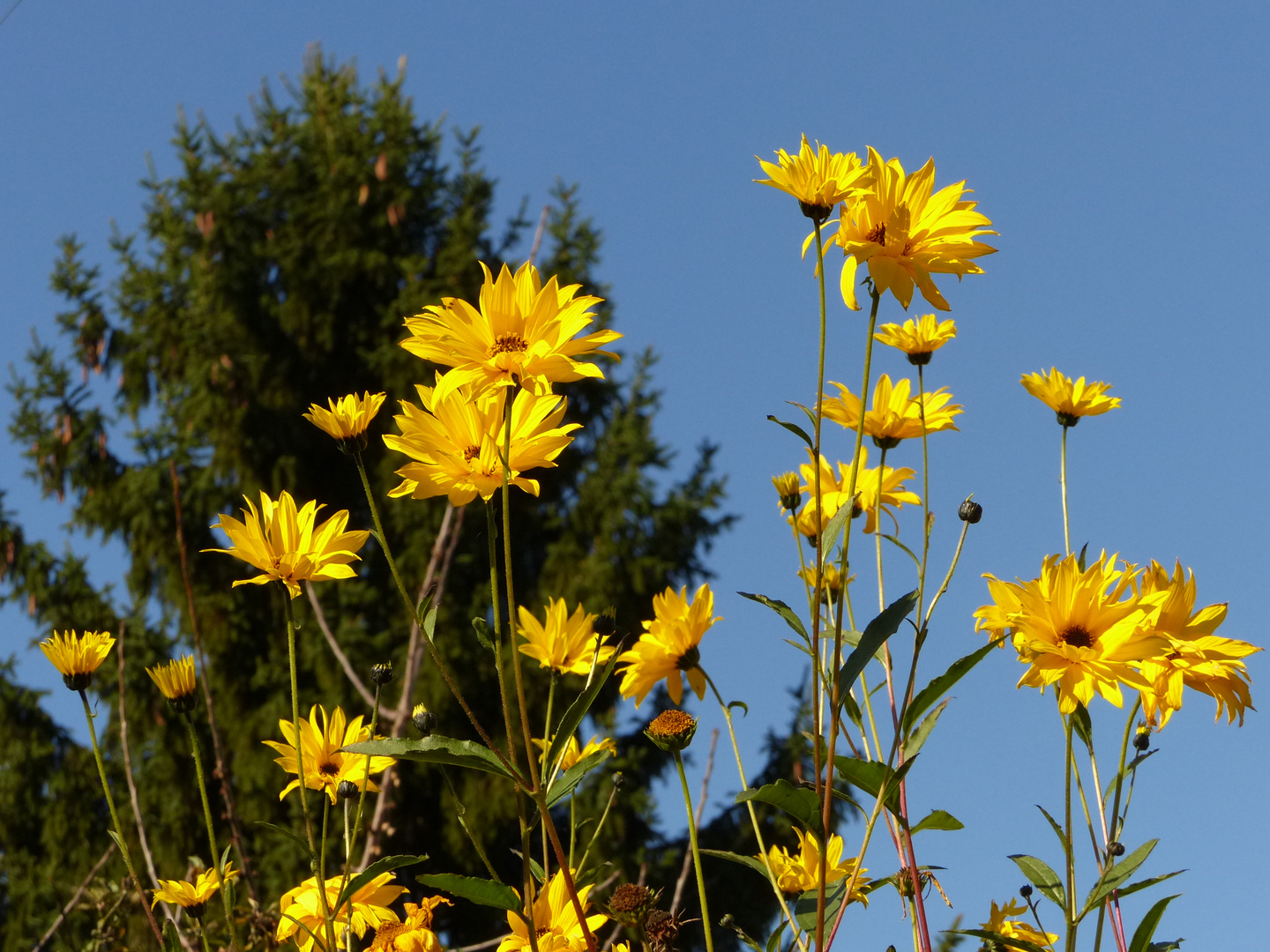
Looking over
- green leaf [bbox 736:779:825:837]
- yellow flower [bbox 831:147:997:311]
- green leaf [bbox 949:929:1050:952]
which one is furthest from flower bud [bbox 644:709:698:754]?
yellow flower [bbox 831:147:997:311]

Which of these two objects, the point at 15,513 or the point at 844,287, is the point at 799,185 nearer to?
the point at 844,287

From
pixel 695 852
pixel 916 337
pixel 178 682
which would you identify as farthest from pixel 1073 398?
pixel 178 682

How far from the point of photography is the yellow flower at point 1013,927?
1.15 meters

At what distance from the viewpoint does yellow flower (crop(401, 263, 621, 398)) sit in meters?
0.89

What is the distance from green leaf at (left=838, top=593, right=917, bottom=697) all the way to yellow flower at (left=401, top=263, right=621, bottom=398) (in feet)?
0.99

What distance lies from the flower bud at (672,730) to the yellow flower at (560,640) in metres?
0.19

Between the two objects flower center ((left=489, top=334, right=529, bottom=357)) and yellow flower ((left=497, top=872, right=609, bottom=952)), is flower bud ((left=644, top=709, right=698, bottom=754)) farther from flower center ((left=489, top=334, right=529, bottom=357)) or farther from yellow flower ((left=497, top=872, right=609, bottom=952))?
flower center ((left=489, top=334, right=529, bottom=357))

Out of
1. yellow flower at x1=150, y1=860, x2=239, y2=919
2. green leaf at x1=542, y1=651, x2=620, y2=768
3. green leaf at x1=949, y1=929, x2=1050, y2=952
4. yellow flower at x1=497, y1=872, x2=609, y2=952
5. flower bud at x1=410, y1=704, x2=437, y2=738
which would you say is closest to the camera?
green leaf at x1=949, y1=929, x2=1050, y2=952

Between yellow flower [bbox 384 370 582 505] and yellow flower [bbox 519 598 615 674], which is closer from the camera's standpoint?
yellow flower [bbox 384 370 582 505]

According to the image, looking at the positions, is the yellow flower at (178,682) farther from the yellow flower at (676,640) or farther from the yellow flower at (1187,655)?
the yellow flower at (1187,655)

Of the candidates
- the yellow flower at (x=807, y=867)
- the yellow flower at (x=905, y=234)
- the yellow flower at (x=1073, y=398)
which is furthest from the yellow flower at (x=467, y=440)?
the yellow flower at (x=1073, y=398)

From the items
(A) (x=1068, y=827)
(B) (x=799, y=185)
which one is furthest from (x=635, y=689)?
(B) (x=799, y=185)

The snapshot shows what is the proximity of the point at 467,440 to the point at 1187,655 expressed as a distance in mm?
659

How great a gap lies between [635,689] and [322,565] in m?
0.47
